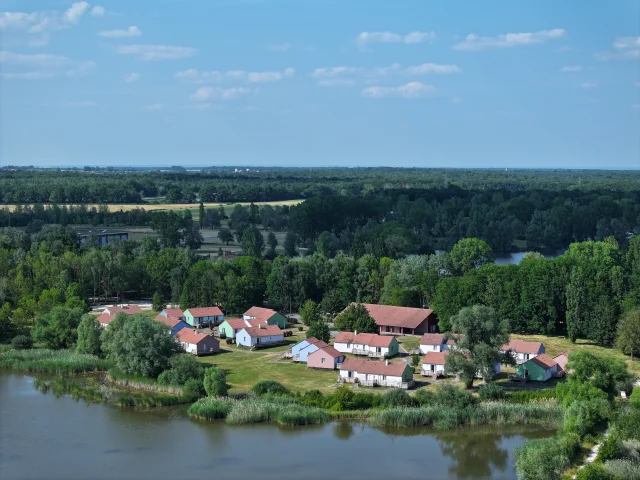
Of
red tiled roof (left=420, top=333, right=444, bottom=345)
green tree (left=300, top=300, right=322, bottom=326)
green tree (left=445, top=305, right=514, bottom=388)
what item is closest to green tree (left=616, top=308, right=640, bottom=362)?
green tree (left=445, top=305, right=514, bottom=388)

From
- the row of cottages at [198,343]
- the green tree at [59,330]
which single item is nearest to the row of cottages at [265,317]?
the row of cottages at [198,343]

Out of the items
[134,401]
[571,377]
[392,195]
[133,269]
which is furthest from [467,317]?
[392,195]

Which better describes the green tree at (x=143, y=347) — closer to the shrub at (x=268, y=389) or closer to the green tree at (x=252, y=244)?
the shrub at (x=268, y=389)

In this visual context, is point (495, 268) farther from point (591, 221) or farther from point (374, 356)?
point (591, 221)

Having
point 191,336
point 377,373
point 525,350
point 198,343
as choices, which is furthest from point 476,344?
point 191,336

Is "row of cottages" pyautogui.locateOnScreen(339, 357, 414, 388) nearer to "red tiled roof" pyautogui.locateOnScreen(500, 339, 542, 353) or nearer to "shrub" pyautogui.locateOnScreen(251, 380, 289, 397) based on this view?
"shrub" pyautogui.locateOnScreen(251, 380, 289, 397)

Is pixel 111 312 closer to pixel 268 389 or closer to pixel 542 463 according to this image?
pixel 268 389
